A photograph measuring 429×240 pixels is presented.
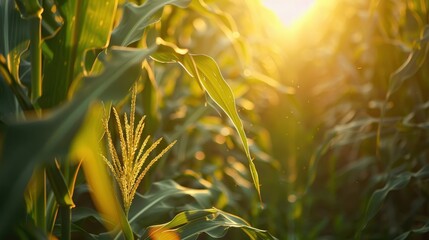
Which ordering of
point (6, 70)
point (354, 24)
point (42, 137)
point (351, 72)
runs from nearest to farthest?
point (42, 137), point (6, 70), point (351, 72), point (354, 24)

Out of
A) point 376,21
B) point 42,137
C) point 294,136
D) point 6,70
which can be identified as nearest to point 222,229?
point 6,70

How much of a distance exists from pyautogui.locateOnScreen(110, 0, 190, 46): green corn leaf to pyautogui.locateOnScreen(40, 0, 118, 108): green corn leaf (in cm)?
5

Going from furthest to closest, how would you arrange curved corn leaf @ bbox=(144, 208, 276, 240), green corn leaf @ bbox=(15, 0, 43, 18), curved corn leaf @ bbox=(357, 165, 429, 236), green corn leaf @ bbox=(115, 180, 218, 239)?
curved corn leaf @ bbox=(357, 165, 429, 236) → green corn leaf @ bbox=(115, 180, 218, 239) → curved corn leaf @ bbox=(144, 208, 276, 240) → green corn leaf @ bbox=(15, 0, 43, 18)

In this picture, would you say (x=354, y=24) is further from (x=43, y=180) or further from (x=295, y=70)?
(x=43, y=180)

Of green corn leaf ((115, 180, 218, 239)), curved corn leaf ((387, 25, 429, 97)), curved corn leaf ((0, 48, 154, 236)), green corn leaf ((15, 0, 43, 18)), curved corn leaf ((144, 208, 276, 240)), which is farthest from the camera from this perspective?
curved corn leaf ((387, 25, 429, 97))

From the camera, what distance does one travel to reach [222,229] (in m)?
1.00

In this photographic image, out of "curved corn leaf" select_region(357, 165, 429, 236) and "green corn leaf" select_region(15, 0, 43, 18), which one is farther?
"curved corn leaf" select_region(357, 165, 429, 236)

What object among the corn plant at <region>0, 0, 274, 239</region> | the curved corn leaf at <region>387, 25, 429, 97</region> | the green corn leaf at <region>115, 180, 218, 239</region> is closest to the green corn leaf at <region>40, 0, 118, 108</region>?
the corn plant at <region>0, 0, 274, 239</region>

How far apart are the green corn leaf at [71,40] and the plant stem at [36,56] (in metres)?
0.01

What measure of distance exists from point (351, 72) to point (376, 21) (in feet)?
1.42

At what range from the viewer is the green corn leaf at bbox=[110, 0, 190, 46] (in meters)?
0.84

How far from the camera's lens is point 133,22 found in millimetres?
839

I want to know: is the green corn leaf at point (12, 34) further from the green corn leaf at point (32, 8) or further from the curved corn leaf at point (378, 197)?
the curved corn leaf at point (378, 197)

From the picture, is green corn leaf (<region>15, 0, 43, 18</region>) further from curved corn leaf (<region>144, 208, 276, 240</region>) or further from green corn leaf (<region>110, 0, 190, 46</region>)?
curved corn leaf (<region>144, 208, 276, 240</region>)
